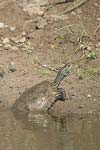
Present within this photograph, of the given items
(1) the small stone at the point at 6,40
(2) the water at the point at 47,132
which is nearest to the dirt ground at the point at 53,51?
Result: (1) the small stone at the point at 6,40

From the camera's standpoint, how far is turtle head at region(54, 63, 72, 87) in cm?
995

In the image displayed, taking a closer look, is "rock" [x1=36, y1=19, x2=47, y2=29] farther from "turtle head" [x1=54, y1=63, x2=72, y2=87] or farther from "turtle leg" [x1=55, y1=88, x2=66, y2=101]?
"turtle leg" [x1=55, y1=88, x2=66, y2=101]

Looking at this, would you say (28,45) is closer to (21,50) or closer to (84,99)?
(21,50)

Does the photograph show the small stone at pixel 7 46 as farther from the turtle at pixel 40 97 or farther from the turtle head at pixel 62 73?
the turtle at pixel 40 97

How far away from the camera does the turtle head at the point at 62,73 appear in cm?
995

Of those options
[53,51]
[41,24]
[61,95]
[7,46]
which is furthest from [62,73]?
[41,24]

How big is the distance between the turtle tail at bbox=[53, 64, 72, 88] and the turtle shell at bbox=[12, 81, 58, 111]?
0.16 metres

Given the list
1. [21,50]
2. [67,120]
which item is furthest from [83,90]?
[21,50]

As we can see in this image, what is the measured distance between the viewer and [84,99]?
974 cm

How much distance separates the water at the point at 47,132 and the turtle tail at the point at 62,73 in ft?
2.75

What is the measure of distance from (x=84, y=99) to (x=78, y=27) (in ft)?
7.11

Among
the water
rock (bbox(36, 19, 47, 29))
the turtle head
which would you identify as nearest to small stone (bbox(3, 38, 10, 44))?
rock (bbox(36, 19, 47, 29))

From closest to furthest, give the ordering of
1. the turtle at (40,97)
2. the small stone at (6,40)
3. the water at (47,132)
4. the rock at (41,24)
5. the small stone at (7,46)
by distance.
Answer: the water at (47,132) < the turtle at (40,97) < the small stone at (7,46) < the small stone at (6,40) < the rock at (41,24)

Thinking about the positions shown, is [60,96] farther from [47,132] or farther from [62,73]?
[47,132]
